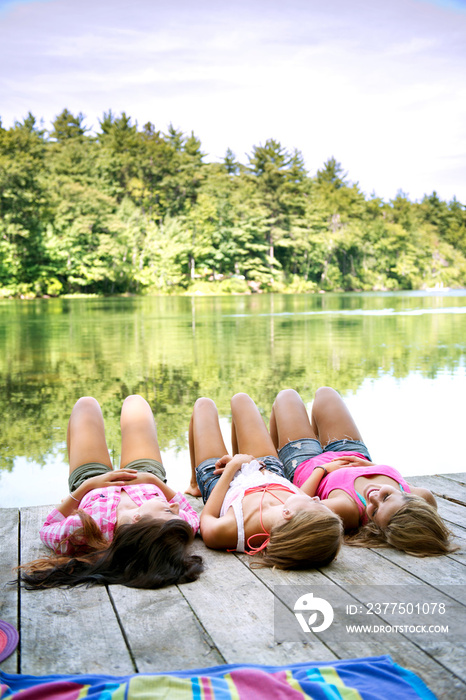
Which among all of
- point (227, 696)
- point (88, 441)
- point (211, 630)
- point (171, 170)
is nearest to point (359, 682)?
point (227, 696)

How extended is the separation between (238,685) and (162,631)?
316 millimetres

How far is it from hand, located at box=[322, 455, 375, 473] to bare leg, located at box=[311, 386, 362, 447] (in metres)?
0.35

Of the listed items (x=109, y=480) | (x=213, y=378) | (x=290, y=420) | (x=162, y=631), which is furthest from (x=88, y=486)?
(x=213, y=378)

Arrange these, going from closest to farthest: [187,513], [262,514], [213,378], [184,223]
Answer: [262,514] → [187,513] → [213,378] → [184,223]

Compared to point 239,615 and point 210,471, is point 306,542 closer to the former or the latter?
point 239,615

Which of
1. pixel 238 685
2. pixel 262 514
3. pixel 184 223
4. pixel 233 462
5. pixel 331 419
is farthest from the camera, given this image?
pixel 184 223

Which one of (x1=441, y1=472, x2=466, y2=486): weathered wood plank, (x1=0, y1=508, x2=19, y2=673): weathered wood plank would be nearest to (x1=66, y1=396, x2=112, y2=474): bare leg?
(x1=0, y1=508, x2=19, y2=673): weathered wood plank

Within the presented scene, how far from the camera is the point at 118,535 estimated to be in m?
1.81

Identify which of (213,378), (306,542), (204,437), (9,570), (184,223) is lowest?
(213,378)

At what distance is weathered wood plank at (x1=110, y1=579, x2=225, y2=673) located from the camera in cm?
139

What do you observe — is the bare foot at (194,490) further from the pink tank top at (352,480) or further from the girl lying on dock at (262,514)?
the pink tank top at (352,480)

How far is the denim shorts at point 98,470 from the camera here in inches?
97.3

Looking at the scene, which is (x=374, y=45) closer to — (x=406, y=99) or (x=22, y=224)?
(x=406, y=99)

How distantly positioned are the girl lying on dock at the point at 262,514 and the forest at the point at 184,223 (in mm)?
27787
